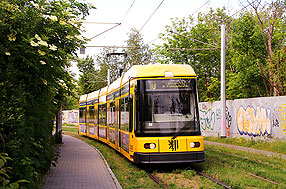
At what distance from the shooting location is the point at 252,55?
25.4 meters

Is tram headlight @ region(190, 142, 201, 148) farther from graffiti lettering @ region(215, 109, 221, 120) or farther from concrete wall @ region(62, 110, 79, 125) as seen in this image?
concrete wall @ region(62, 110, 79, 125)

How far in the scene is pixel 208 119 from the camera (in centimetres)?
2639

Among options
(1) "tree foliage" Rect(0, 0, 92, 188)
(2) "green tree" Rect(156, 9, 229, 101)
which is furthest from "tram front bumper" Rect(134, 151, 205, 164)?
(2) "green tree" Rect(156, 9, 229, 101)

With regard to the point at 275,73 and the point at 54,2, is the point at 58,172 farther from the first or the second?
the point at 275,73

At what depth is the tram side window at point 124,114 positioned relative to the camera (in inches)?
491

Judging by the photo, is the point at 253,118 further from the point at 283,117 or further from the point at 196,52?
the point at 196,52

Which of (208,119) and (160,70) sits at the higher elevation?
(160,70)

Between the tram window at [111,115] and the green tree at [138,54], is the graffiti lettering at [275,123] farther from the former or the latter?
the green tree at [138,54]

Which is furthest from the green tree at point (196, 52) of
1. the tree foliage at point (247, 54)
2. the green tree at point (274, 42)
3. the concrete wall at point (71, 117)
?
the concrete wall at point (71, 117)

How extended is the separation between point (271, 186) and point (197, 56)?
979 inches

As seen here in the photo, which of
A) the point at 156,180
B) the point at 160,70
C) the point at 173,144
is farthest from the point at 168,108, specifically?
the point at 156,180

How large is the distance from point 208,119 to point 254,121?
263 inches

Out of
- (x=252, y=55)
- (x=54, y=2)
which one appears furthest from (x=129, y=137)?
(x=252, y=55)

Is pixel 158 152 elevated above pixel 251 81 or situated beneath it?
situated beneath
